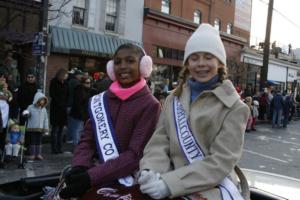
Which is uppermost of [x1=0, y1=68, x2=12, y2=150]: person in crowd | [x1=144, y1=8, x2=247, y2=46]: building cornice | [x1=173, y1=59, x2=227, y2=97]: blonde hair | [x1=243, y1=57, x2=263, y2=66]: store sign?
[x1=144, y1=8, x2=247, y2=46]: building cornice

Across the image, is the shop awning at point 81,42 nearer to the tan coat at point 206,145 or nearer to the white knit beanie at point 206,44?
the white knit beanie at point 206,44

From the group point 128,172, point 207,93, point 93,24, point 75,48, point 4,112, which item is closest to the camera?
point 207,93

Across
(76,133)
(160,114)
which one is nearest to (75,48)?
(76,133)

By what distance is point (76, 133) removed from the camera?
10.5 metres

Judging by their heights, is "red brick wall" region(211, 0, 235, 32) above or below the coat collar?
above

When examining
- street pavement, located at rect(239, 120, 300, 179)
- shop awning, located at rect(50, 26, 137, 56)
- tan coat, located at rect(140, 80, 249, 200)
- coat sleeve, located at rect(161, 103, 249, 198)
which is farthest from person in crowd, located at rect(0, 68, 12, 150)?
shop awning, located at rect(50, 26, 137, 56)

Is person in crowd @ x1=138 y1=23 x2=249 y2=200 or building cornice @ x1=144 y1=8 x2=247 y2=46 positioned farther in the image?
building cornice @ x1=144 y1=8 x2=247 y2=46

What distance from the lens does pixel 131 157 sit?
111 inches

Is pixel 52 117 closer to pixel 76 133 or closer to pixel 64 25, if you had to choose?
pixel 76 133

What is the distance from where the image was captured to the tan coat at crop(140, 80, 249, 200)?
245cm

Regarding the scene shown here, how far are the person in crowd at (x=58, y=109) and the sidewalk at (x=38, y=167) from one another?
0.92ft

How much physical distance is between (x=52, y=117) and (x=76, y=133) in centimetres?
88

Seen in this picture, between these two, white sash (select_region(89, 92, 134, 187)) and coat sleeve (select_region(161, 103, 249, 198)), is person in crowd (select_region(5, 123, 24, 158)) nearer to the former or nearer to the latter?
white sash (select_region(89, 92, 134, 187))

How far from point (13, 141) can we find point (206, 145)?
6542 millimetres
